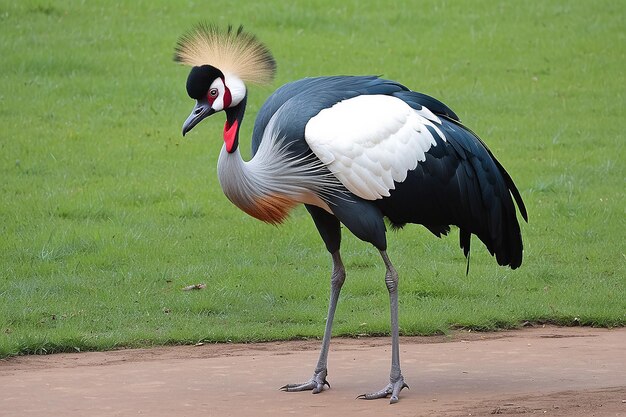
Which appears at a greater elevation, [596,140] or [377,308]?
[596,140]

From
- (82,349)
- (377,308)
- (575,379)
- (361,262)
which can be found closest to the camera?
(575,379)

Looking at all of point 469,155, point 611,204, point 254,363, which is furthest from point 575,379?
point 611,204

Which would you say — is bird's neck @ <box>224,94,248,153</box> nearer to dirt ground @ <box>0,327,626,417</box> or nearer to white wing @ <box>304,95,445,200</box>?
white wing @ <box>304,95,445,200</box>

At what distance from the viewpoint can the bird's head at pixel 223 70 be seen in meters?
6.91

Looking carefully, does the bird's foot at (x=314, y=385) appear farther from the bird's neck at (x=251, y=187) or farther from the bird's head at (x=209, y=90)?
the bird's head at (x=209, y=90)

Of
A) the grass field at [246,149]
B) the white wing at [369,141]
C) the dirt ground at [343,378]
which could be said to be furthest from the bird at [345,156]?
the grass field at [246,149]

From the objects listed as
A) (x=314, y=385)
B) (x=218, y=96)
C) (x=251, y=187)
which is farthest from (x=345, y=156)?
(x=314, y=385)

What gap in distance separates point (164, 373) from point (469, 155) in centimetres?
225

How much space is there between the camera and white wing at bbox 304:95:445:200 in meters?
6.76

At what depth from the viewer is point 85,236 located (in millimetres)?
10539

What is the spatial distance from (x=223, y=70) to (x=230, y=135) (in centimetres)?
40

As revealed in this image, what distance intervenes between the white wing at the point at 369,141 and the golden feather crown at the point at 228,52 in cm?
56

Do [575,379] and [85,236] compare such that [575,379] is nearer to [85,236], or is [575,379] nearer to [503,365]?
[503,365]

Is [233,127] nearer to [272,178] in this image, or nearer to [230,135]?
[230,135]
